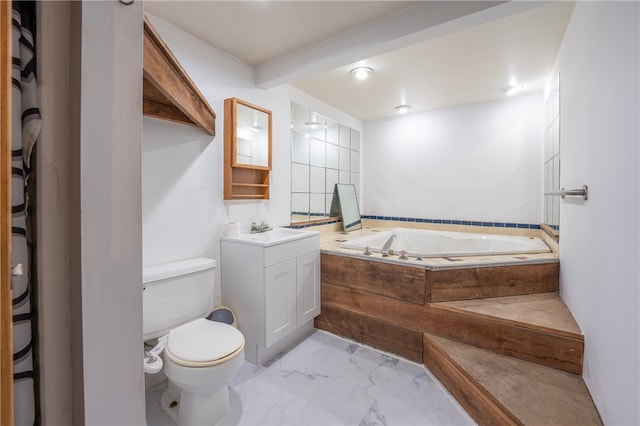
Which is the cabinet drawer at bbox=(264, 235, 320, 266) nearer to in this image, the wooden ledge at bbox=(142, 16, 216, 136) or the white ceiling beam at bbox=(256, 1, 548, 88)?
the wooden ledge at bbox=(142, 16, 216, 136)

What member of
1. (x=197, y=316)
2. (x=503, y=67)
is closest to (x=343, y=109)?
(x=503, y=67)

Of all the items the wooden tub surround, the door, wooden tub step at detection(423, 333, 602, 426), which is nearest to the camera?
the door

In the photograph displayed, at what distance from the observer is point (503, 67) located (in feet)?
7.68

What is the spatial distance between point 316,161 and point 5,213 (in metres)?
2.88

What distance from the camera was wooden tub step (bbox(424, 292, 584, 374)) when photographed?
5.08ft

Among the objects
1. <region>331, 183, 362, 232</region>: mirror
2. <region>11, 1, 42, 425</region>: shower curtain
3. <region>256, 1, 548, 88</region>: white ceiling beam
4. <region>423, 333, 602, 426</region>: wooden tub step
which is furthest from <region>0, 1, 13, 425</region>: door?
<region>331, 183, 362, 232</region>: mirror

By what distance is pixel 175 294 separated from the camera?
5.32ft

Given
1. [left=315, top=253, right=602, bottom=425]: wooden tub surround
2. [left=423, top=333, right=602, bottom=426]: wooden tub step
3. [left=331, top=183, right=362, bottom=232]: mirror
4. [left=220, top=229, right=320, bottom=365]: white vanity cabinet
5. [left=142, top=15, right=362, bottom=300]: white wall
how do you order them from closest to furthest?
[left=423, top=333, right=602, bottom=426]: wooden tub step, [left=315, top=253, right=602, bottom=425]: wooden tub surround, [left=142, top=15, right=362, bottom=300]: white wall, [left=220, top=229, right=320, bottom=365]: white vanity cabinet, [left=331, top=183, right=362, bottom=232]: mirror

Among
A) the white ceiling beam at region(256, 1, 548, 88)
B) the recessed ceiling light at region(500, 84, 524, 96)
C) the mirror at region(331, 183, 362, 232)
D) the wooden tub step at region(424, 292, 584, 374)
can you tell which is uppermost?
the recessed ceiling light at region(500, 84, 524, 96)

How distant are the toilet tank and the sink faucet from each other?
57cm

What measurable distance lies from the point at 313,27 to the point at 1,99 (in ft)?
6.08

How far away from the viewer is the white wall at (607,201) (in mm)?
956

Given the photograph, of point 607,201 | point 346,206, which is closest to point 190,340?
point 607,201

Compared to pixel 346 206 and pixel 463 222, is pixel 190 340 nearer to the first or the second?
pixel 346 206
